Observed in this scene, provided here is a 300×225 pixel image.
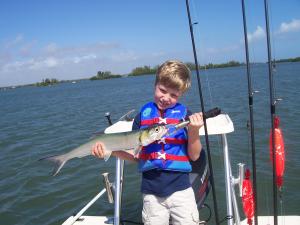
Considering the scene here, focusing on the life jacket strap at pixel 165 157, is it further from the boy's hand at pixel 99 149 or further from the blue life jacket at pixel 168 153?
the boy's hand at pixel 99 149

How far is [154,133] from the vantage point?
136 inches

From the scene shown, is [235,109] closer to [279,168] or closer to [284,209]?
[284,209]

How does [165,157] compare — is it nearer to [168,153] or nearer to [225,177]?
[168,153]

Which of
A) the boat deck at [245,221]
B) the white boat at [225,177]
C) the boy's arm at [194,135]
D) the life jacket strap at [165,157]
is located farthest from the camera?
the boat deck at [245,221]

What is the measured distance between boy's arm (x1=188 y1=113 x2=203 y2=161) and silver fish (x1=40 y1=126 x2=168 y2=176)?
0.92 feet

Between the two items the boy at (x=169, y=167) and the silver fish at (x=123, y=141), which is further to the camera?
the boy at (x=169, y=167)

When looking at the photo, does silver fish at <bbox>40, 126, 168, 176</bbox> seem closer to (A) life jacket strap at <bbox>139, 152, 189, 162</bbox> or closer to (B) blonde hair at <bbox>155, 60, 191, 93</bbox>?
(A) life jacket strap at <bbox>139, 152, 189, 162</bbox>

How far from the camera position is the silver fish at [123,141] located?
3453mm

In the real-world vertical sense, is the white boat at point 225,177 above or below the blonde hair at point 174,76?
below

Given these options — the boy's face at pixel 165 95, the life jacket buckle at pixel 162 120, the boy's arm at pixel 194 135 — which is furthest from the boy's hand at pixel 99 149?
the boy's arm at pixel 194 135

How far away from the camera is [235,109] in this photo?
19109 millimetres

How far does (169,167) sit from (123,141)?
592mm

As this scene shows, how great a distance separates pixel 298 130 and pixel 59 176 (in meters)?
8.57

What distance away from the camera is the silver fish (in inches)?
136
